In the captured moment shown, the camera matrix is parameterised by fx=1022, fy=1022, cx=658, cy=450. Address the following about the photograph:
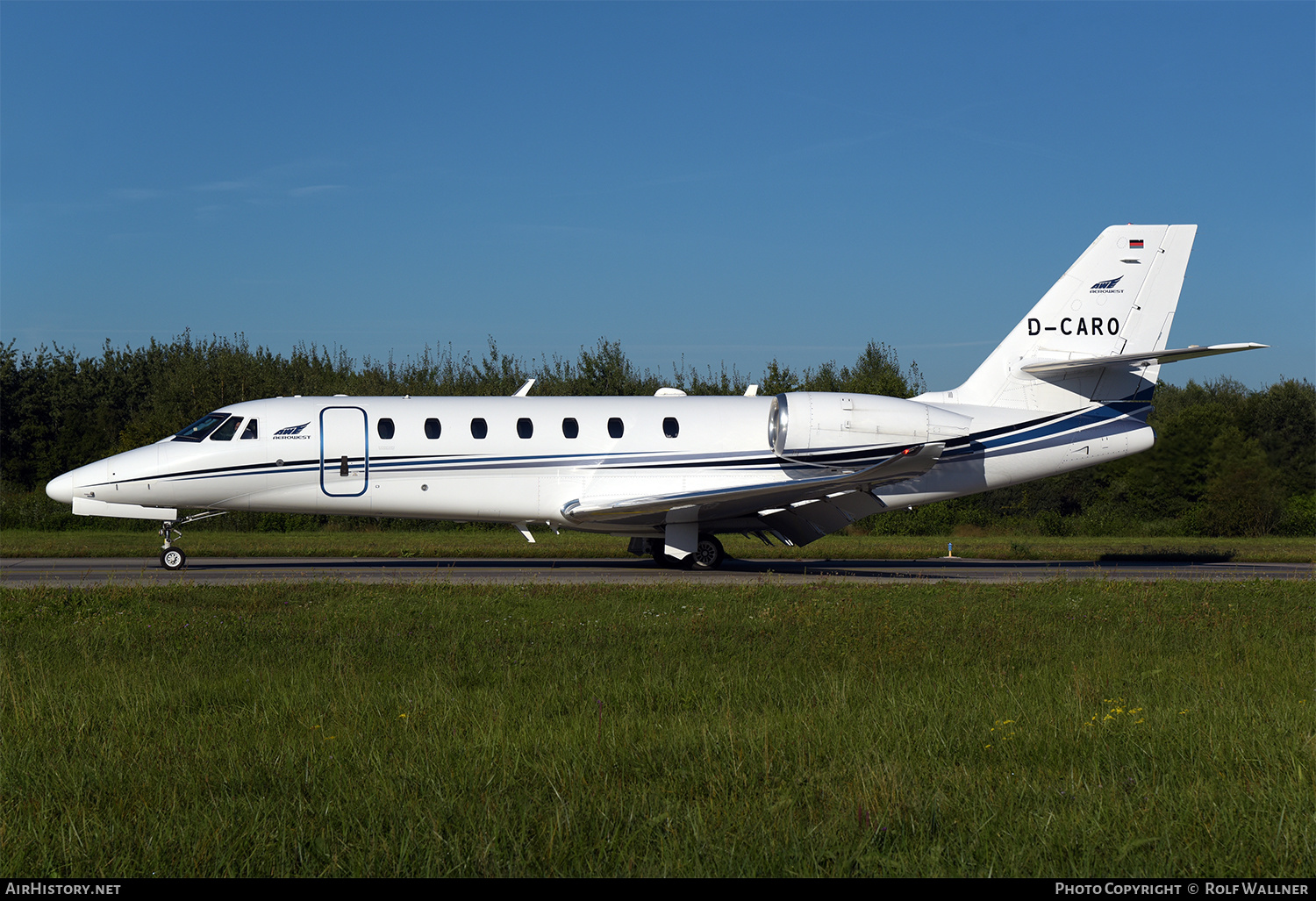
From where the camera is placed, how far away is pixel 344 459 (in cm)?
1880

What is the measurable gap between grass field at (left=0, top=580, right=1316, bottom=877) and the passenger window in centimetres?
850

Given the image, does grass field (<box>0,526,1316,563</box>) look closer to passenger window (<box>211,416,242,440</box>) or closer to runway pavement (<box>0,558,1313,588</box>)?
runway pavement (<box>0,558,1313,588</box>)

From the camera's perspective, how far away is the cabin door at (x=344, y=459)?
18781mm

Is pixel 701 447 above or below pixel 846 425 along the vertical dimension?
below

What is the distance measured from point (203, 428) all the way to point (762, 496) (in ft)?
34.1

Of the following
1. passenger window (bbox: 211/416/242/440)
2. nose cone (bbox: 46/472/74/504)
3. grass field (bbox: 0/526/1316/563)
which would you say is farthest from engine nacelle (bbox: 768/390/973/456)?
nose cone (bbox: 46/472/74/504)

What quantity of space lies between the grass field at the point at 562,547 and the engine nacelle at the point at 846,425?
4944 millimetres

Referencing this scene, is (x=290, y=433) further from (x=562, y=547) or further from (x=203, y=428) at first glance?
(x=562, y=547)

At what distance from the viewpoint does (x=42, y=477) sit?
42.8 meters

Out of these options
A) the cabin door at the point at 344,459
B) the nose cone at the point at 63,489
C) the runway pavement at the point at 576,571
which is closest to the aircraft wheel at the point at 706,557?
the runway pavement at the point at 576,571

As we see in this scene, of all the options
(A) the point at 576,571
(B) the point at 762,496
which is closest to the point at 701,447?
(B) the point at 762,496

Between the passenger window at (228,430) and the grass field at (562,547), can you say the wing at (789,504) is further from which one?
the passenger window at (228,430)

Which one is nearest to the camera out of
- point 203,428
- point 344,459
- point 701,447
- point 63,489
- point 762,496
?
point 762,496
